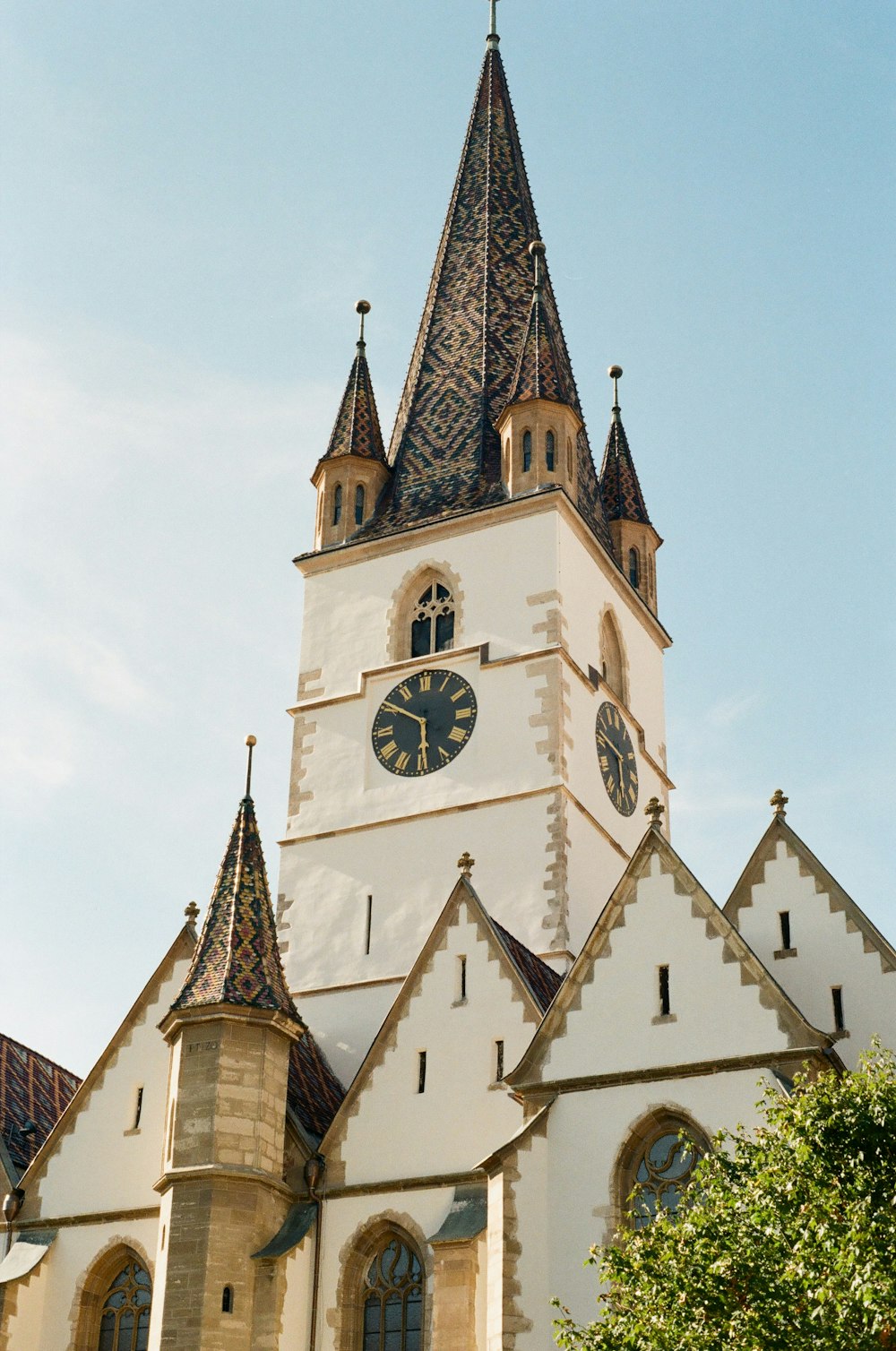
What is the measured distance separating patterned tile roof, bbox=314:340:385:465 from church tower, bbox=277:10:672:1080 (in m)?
0.05

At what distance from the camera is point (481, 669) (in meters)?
32.3

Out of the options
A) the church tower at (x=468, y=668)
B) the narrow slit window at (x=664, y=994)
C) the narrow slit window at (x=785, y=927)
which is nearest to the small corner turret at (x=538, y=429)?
the church tower at (x=468, y=668)

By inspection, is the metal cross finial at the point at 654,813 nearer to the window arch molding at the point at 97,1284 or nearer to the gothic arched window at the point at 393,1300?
the gothic arched window at the point at 393,1300

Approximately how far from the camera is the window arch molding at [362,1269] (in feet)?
76.8

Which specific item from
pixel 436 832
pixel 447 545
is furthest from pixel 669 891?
pixel 447 545

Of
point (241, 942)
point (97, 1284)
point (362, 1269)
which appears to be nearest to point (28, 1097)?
point (97, 1284)

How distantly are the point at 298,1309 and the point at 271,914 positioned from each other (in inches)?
200

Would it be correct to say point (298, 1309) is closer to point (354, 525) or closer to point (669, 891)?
point (669, 891)

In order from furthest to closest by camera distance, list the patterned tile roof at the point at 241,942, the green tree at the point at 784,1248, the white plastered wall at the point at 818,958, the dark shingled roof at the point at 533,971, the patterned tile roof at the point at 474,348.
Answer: the patterned tile roof at the point at 474,348 → the dark shingled roof at the point at 533,971 → the patterned tile roof at the point at 241,942 → the white plastered wall at the point at 818,958 → the green tree at the point at 784,1248

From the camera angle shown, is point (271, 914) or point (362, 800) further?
point (362, 800)

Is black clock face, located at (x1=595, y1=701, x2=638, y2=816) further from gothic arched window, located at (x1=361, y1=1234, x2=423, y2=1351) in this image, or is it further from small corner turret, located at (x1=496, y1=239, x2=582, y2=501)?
gothic arched window, located at (x1=361, y1=1234, x2=423, y2=1351)

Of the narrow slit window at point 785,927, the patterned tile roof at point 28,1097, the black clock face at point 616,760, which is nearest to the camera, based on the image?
the narrow slit window at point 785,927

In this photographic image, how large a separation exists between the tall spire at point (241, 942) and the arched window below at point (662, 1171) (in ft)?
16.9

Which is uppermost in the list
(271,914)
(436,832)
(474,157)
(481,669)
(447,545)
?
(474,157)
